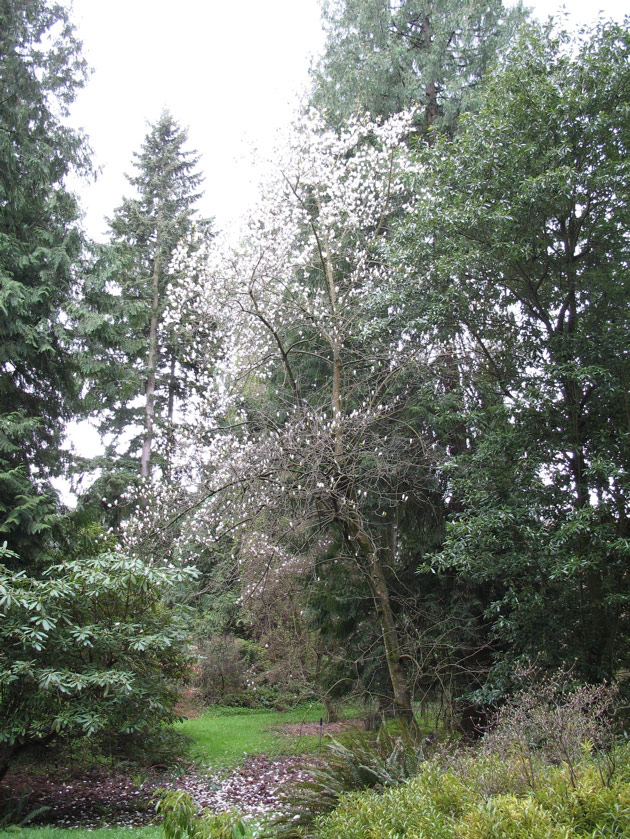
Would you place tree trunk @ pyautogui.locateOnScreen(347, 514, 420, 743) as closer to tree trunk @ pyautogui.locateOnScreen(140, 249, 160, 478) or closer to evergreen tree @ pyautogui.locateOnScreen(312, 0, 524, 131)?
evergreen tree @ pyautogui.locateOnScreen(312, 0, 524, 131)

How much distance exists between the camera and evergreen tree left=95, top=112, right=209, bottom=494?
17141mm

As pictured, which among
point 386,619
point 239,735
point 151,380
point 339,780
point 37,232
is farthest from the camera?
point 151,380

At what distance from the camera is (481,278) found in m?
7.19

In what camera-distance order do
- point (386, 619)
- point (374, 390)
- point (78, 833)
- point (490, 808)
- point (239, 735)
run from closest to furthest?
point (490, 808)
point (78, 833)
point (386, 619)
point (374, 390)
point (239, 735)

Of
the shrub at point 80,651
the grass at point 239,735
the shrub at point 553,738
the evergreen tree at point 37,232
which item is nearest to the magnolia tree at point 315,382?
the shrub at point 80,651

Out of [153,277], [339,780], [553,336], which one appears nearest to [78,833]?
[339,780]

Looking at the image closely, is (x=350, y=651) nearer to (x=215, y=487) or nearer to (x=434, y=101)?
(x=215, y=487)

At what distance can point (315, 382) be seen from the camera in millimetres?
9828

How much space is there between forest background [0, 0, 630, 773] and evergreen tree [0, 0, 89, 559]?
39mm

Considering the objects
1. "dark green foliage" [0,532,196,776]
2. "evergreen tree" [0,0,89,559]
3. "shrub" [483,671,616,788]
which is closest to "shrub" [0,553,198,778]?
"dark green foliage" [0,532,196,776]

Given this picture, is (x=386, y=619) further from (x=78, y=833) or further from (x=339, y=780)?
(x=78, y=833)

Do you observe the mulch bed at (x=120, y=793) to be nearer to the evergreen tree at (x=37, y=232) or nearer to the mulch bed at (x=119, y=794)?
the mulch bed at (x=119, y=794)

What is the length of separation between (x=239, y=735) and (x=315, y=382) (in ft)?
22.8

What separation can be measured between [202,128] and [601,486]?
18328mm
